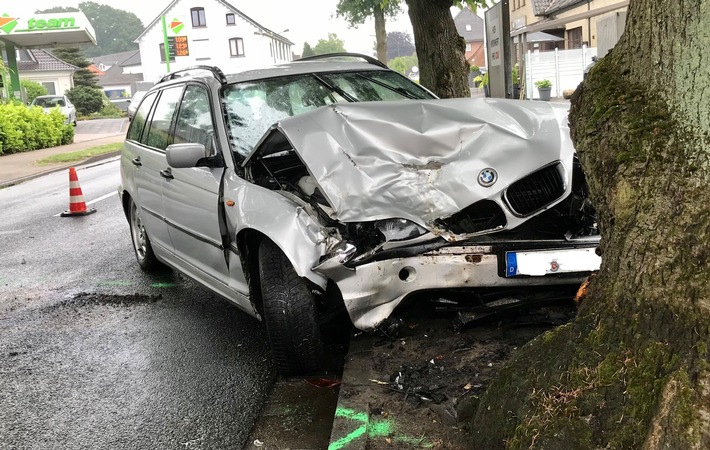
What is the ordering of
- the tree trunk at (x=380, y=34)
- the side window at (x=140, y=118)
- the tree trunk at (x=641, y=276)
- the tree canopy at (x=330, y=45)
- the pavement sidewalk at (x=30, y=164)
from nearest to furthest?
the tree trunk at (x=641, y=276) → the side window at (x=140, y=118) → the pavement sidewalk at (x=30, y=164) → the tree trunk at (x=380, y=34) → the tree canopy at (x=330, y=45)

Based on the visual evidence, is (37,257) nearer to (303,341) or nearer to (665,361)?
(303,341)

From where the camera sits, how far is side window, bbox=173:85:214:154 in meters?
4.93

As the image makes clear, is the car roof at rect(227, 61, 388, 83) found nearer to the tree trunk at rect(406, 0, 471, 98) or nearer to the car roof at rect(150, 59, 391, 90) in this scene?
the car roof at rect(150, 59, 391, 90)

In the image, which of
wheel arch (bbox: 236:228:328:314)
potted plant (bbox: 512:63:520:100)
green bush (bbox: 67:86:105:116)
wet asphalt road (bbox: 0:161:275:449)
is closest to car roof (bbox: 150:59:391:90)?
wheel arch (bbox: 236:228:328:314)

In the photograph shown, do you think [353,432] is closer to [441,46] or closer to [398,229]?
[398,229]

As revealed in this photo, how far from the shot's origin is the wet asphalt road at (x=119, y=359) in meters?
3.82

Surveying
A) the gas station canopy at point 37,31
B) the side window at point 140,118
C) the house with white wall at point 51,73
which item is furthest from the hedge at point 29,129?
the house with white wall at point 51,73

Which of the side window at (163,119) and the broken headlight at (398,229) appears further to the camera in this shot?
the side window at (163,119)

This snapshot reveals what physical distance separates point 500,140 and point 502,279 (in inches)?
30.1

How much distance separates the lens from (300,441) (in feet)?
11.5

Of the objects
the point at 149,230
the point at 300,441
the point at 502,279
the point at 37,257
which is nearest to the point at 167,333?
the point at 149,230

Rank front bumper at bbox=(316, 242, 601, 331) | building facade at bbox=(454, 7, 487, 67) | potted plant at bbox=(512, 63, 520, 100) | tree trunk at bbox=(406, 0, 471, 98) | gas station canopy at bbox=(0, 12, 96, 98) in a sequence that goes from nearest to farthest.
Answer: front bumper at bbox=(316, 242, 601, 331), tree trunk at bbox=(406, 0, 471, 98), potted plant at bbox=(512, 63, 520, 100), gas station canopy at bbox=(0, 12, 96, 98), building facade at bbox=(454, 7, 487, 67)

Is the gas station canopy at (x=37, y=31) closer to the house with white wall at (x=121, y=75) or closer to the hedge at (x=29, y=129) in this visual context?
the hedge at (x=29, y=129)

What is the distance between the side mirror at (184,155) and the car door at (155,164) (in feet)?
2.61
